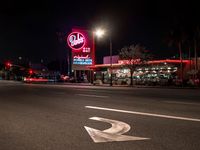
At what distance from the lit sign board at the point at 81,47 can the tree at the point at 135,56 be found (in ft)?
50.2

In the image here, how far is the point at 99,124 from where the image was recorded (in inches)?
356

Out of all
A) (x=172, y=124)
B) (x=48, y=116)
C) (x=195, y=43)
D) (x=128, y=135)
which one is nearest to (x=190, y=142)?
(x=128, y=135)

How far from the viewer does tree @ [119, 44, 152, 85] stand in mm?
48188

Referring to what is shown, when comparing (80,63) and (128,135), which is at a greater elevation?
(80,63)

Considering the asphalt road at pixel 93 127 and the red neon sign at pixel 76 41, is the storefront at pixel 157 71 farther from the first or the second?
the asphalt road at pixel 93 127

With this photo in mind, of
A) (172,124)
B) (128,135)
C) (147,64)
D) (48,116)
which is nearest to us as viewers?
(128,135)

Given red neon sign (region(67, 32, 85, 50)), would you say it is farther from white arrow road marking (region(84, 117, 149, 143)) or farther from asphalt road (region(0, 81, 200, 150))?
white arrow road marking (region(84, 117, 149, 143))

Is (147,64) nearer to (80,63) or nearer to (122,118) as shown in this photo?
(80,63)

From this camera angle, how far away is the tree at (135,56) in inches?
1897

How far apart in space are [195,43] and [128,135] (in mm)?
41825

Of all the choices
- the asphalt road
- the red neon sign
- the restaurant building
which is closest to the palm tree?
the restaurant building

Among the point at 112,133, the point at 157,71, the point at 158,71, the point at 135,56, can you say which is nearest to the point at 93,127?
the point at 112,133

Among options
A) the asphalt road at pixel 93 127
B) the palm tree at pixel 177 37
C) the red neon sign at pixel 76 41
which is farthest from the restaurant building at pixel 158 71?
the asphalt road at pixel 93 127

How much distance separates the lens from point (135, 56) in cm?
4838
